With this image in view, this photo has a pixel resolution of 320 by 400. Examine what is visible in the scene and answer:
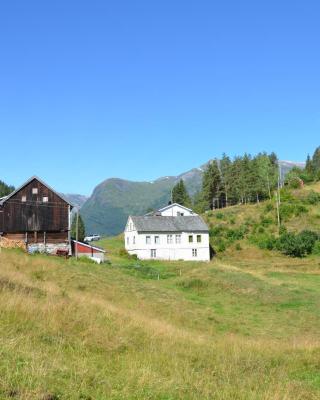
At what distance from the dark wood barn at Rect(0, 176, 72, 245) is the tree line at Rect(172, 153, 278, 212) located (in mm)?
60329

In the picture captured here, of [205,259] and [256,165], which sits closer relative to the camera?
[205,259]

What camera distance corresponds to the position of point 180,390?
749 centimetres

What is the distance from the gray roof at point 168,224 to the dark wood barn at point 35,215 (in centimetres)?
1449

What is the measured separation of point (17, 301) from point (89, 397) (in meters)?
5.53

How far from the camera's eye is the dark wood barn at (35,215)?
58906mm

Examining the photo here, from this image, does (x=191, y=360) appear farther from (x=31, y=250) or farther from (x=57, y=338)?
(x=31, y=250)

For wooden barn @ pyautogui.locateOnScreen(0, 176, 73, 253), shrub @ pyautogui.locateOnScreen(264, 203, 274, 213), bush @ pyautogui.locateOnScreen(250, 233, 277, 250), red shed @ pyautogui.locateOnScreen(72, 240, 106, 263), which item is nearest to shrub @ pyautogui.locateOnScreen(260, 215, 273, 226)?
shrub @ pyautogui.locateOnScreen(264, 203, 274, 213)

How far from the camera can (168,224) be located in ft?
241

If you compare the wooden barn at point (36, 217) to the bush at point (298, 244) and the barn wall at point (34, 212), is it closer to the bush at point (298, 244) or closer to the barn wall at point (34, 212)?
the barn wall at point (34, 212)

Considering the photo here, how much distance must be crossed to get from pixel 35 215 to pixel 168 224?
2225cm

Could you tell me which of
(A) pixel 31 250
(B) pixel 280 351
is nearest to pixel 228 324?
(B) pixel 280 351

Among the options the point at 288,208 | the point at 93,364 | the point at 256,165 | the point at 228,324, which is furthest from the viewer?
the point at 256,165

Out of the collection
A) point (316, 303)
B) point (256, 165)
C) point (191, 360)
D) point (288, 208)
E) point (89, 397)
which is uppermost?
point (256, 165)

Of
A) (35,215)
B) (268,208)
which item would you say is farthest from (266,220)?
(35,215)
